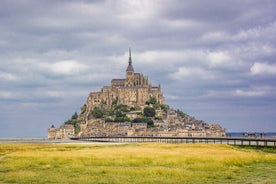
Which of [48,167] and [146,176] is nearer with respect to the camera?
[146,176]

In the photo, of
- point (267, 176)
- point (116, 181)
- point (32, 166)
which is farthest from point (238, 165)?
point (32, 166)

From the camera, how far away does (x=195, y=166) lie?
147 feet

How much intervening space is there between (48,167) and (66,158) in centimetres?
839

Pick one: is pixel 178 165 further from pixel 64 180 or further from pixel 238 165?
pixel 64 180

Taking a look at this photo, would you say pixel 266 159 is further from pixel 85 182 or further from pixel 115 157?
pixel 85 182

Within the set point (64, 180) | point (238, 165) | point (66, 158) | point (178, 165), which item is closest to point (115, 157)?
point (66, 158)

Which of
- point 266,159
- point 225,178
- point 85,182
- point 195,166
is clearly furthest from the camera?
point 266,159

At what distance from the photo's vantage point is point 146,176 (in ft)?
123

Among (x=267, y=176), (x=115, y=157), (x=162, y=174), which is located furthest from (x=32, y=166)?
(x=267, y=176)

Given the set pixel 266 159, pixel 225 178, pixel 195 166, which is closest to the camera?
pixel 225 178

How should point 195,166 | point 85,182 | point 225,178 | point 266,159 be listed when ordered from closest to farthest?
point 85,182, point 225,178, point 195,166, point 266,159

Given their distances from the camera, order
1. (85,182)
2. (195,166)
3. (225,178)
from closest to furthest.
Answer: (85,182) → (225,178) → (195,166)

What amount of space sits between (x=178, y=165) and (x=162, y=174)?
8858 millimetres

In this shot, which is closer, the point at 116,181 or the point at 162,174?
the point at 116,181
